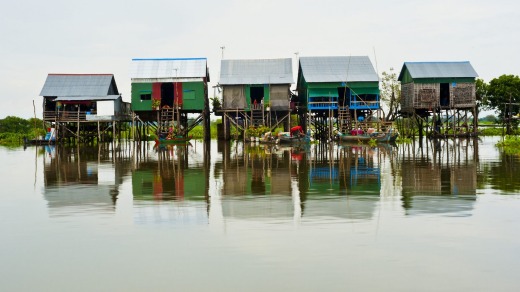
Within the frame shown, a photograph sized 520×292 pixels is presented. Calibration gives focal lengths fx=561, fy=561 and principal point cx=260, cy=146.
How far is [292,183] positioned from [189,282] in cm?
797

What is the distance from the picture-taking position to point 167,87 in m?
40.9

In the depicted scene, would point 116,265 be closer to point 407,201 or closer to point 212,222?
point 212,222

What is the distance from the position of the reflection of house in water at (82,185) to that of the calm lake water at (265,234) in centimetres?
7

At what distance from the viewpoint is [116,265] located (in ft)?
21.6

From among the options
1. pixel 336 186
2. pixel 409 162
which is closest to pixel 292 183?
pixel 336 186

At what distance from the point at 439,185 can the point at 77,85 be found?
34.2 meters

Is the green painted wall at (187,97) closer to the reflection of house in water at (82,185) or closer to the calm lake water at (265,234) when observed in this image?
the reflection of house in water at (82,185)

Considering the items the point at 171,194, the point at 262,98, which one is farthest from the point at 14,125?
the point at 171,194

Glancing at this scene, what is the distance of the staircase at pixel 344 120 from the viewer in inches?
1489

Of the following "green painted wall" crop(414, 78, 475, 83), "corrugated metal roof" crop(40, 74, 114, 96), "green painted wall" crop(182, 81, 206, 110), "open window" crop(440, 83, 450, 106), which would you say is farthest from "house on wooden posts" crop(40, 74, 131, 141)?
"open window" crop(440, 83, 450, 106)

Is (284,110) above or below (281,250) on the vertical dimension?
above

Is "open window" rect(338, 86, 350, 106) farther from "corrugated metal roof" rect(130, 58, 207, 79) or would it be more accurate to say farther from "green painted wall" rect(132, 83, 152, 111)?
"green painted wall" rect(132, 83, 152, 111)

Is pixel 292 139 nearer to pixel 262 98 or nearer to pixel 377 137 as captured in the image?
pixel 377 137

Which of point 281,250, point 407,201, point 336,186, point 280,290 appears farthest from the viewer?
point 336,186
